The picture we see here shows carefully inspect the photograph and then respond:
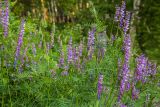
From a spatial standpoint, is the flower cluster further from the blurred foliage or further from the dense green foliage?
the blurred foliage

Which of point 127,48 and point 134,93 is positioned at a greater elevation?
point 127,48

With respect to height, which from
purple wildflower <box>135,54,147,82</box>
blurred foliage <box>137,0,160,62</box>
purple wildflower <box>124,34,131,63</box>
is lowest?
blurred foliage <box>137,0,160,62</box>

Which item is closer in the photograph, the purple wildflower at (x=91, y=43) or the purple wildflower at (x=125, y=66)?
the purple wildflower at (x=125, y=66)

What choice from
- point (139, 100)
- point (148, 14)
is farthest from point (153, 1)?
point (139, 100)

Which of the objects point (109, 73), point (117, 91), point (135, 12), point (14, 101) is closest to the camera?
point (117, 91)

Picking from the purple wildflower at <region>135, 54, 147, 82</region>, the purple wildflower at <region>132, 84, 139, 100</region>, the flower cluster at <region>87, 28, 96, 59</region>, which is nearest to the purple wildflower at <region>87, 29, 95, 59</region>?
the flower cluster at <region>87, 28, 96, 59</region>

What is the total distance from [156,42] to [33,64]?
28.5 ft

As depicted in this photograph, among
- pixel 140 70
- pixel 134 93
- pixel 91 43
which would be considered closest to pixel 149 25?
pixel 91 43

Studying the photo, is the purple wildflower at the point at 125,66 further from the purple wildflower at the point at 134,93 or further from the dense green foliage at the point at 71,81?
the purple wildflower at the point at 134,93

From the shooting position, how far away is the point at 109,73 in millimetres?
4559

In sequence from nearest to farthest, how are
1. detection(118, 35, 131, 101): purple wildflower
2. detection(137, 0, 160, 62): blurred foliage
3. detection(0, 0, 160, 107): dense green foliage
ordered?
detection(118, 35, 131, 101): purple wildflower
detection(0, 0, 160, 107): dense green foliage
detection(137, 0, 160, 62): blurred foliage

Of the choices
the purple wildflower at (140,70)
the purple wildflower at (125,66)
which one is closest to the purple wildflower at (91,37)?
the purple wildflower at (140,70)

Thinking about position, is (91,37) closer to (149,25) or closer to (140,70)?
(140,70)

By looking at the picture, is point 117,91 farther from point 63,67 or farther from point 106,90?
point 63,67
